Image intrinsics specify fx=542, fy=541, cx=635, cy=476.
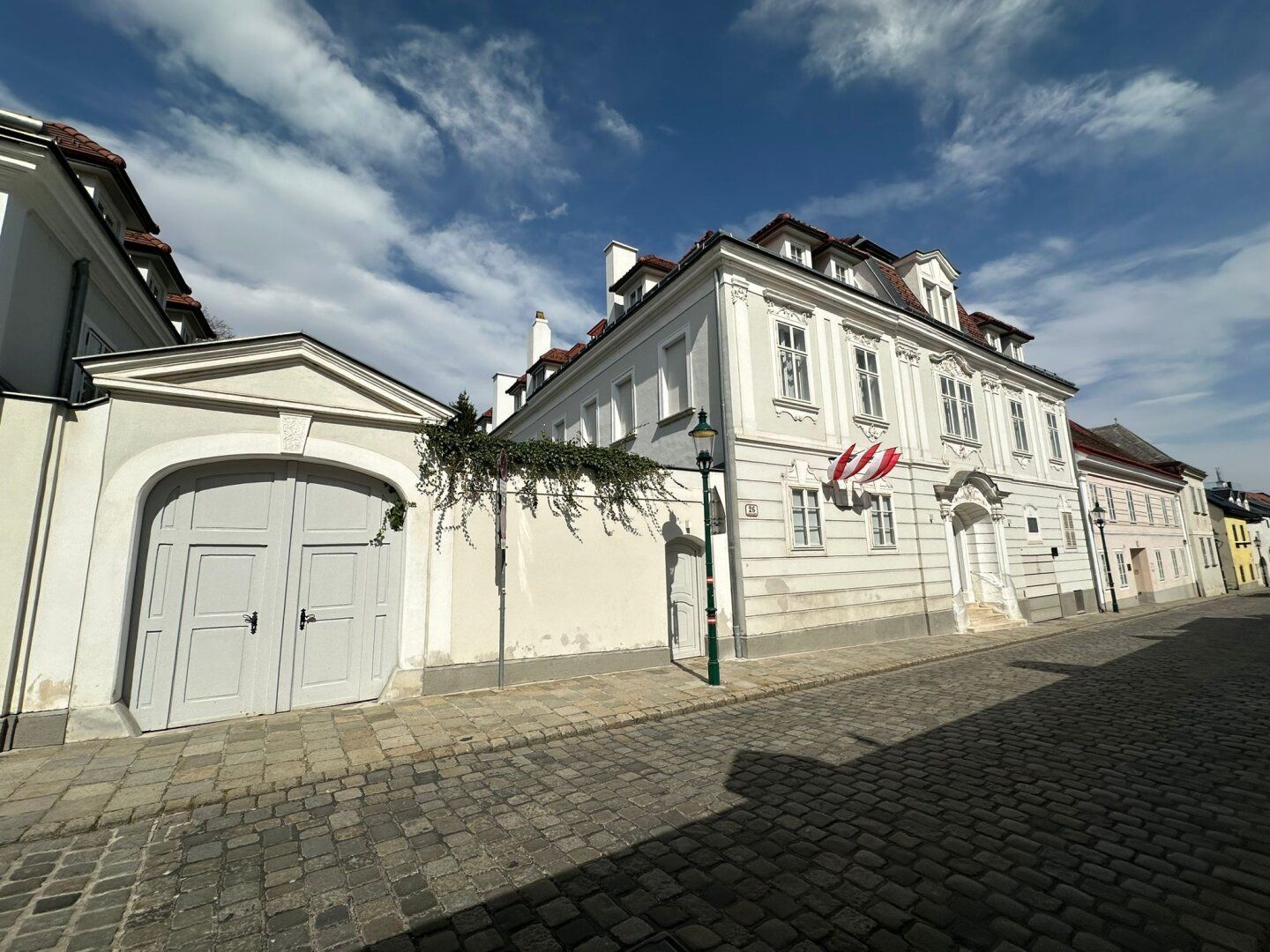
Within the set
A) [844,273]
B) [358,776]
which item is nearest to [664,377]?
[844,273]

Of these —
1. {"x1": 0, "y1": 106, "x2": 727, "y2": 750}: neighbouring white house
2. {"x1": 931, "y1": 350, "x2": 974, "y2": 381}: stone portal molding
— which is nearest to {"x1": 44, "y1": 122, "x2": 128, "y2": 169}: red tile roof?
{"x1": 0, "y1": 106, "x2": 727, "y2": 750}: neighbouring white house

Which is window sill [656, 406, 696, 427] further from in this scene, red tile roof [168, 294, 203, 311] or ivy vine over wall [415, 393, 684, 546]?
red tile roof [168, 294, 203, 311]

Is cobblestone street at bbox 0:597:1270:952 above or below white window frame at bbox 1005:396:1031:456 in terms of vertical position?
below

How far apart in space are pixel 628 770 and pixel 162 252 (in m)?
14.0

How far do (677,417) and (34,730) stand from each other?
11.4 metres

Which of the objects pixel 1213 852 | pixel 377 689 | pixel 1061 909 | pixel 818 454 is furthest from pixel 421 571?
pixel 818 454

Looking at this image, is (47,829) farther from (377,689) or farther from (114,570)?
(377,689)

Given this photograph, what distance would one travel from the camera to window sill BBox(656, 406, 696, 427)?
42.3ft

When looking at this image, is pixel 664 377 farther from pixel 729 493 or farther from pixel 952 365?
pixel 952 365

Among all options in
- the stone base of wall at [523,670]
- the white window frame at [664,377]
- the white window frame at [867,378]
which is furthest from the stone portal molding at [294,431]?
the white window frame at [867,378]

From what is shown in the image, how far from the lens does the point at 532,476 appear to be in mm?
9375

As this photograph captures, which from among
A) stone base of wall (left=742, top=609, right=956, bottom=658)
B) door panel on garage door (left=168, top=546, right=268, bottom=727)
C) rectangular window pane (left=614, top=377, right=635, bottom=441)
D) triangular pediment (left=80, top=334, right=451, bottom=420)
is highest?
rectangular window pane (left=614, top=377, right=635, bottom=441)

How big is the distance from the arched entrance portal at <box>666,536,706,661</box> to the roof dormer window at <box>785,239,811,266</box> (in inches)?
332

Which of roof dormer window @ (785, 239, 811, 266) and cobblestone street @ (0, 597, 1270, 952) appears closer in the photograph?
cobblestone street @ (0, 597, 1270, 952)
